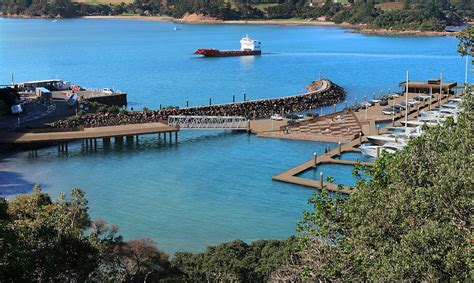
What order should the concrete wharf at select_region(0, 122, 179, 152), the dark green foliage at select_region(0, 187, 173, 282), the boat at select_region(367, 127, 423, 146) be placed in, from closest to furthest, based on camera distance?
the dark green foliage at select_region(0, 187, 173, 282), the boat at select_region(367, 127, 423, 146), the concrete wharf at select_region(0, 122, 179, 152)

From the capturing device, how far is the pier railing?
150ft

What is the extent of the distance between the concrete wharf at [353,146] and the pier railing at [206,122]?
332 inches

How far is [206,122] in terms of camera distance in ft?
155

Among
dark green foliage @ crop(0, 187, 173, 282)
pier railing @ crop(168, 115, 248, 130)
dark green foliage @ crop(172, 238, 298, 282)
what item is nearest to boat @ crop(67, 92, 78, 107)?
pier railing @ crop(168, 115, 248, 130)

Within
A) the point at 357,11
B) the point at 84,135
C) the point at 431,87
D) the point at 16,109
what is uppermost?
the point at 357,11

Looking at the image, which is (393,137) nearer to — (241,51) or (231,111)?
(231,111)

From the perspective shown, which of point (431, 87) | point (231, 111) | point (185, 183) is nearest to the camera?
point (185, 183)

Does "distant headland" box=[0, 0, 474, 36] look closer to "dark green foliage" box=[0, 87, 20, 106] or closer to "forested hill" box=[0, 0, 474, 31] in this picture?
"forested hill" box=[0, 0, 474, 31]

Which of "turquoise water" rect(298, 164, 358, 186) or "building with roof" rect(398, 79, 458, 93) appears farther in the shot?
"building with roof" rect(398, 79, 458, 93)

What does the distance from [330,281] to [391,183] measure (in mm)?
2301

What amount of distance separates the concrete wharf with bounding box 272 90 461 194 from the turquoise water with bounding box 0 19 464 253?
70 cm

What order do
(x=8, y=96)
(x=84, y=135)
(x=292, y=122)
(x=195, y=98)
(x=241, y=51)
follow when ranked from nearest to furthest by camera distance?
(x=84, y=135) < (x=292, y=122) < (x=8, y=96) < (x=195, y=98) < (x=241, y=51)

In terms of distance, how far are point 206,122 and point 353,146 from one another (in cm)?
1203

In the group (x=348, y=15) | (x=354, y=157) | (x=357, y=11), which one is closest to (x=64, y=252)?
(x=354, y=157)
